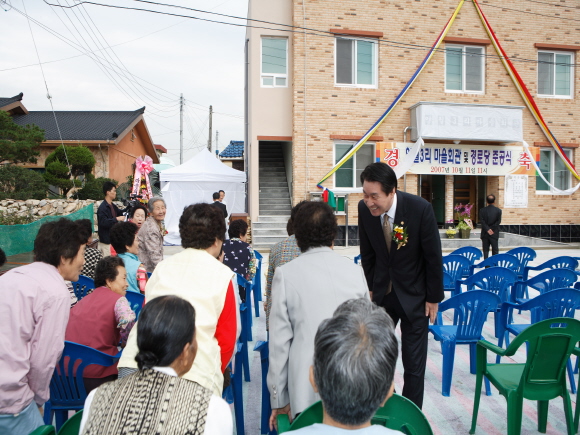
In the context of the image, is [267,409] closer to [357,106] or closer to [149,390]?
[149,390]

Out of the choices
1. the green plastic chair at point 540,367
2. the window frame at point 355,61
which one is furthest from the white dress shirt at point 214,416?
the window frame at point 355,61

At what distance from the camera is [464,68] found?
1516cm

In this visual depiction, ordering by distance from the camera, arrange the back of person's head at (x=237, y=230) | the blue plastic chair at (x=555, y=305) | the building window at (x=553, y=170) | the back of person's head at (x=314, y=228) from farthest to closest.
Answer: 1. the building window at (x=553, y=170)
2. the back of person's head at (x=237, y=230)
3. the blue plastic chair at (x=555, y=305)
4. the back of person's head at (x=314, y=228)

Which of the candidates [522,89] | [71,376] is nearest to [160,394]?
[71,376]

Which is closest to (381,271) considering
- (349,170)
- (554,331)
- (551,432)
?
(554,331)

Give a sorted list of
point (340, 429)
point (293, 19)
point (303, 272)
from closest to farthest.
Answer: point (340, 429)
point (303, 272)
point (293, 19)

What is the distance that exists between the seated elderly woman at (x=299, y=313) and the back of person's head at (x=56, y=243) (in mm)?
1098

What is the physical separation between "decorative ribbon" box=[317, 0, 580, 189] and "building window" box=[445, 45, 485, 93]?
0.61 m

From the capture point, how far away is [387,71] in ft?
48.2

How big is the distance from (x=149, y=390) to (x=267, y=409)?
181 cm

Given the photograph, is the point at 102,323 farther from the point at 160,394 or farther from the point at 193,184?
the point at 193,184

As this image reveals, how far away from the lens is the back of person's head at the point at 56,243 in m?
2.34

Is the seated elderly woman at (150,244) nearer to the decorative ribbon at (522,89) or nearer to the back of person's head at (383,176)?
the back of person's head at (383,176)

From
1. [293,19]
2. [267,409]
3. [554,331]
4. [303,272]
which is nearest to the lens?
[303,272]
